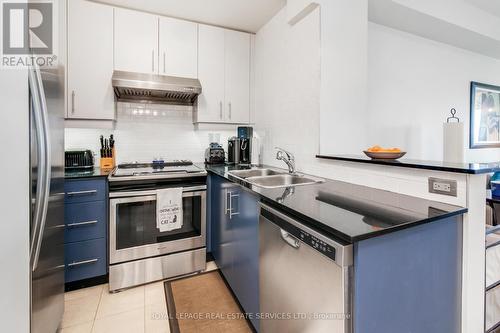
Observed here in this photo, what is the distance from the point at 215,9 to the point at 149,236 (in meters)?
2.23

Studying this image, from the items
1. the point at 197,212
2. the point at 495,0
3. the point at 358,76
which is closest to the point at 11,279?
the point at 197,212

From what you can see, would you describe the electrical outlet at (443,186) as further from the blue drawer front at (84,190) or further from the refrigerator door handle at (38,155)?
the blue drawer front at (84,190)

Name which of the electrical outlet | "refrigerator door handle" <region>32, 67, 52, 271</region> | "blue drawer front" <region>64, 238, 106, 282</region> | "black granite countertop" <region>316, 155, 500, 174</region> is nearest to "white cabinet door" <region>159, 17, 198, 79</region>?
"refrigerator door handle" <region>32, 67, 52, 271</region>

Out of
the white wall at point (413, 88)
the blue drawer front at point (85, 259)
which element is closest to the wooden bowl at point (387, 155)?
the white wall at point (413, 88)

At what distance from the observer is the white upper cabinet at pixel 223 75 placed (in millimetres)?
2684

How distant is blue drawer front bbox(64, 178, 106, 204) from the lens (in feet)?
6.25

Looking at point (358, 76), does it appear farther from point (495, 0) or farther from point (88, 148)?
point (88, 148)

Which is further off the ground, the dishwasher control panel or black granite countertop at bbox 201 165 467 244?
black granite countertop at bbox 201 165 467 244

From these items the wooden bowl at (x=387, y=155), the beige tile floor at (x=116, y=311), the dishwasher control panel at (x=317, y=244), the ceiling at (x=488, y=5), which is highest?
the ceiling at (x=488, y=5)

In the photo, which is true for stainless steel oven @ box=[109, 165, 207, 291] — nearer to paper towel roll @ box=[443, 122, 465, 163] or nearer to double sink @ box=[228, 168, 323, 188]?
double sink @ box=[228, 168, 323, 188]

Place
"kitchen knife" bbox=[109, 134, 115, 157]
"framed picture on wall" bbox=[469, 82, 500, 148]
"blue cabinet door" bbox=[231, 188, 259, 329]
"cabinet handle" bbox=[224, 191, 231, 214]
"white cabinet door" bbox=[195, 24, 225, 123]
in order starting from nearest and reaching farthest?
"blue cabinet door" bbox=[231, 188, 259, 329] → "cabinet handle" bbox=[224, 191, 231, 214] → "kitchen knife" bbox=[109, 134, 115, 157] → "white cabinet door" bbox=[195, 24, 225, 123] → "framed picture on wall" bbox=[469, 82, 500, 148]

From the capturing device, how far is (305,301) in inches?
40.9

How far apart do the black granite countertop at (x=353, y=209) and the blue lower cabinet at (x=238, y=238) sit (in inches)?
8.0

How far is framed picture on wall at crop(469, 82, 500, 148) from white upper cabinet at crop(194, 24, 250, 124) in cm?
327
